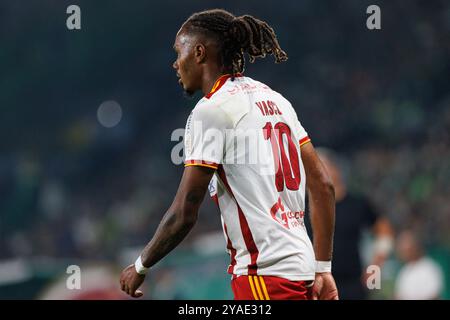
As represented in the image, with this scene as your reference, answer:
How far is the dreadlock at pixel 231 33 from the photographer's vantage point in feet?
12.1

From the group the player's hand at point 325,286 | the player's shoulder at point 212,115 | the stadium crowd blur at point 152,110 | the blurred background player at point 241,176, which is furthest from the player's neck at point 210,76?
the stadium crowd blur at point 152,110

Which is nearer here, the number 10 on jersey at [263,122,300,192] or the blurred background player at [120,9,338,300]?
the blurred background player at [120,9,338,300]

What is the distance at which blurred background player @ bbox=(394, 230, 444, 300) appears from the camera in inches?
340

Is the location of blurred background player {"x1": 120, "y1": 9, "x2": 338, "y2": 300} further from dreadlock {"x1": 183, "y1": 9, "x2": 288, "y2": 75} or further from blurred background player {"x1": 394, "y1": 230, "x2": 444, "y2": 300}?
blurred background player {"x1": 394, "y1": 230, "x2": 444, "y2": 300}

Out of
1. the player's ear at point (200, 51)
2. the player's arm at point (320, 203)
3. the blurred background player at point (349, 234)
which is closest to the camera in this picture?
the player's ear at point (200, 51)

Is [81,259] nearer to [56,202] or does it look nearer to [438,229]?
[56,202]

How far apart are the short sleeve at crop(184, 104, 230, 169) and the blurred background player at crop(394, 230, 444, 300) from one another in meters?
5.69

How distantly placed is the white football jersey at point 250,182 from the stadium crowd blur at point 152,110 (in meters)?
7.18

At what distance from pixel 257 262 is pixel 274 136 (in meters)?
0.55

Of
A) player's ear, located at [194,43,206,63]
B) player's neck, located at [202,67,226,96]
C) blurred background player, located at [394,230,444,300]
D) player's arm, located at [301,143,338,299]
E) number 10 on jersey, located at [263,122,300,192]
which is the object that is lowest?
blurred background player, located at [394,230,444,300]

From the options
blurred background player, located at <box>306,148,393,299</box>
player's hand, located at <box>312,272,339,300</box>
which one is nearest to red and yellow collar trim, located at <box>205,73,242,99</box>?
player's hand, located at <box>312,272,339,300</box>

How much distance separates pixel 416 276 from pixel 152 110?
6.27 metres

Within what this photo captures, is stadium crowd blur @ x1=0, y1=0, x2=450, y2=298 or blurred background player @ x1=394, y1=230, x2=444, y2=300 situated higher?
stadium crowd blur @ x1=0, y1=0, x2=450, y2=298

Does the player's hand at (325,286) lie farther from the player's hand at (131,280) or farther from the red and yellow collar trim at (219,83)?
the red and yellow collar trim at (219,83)
